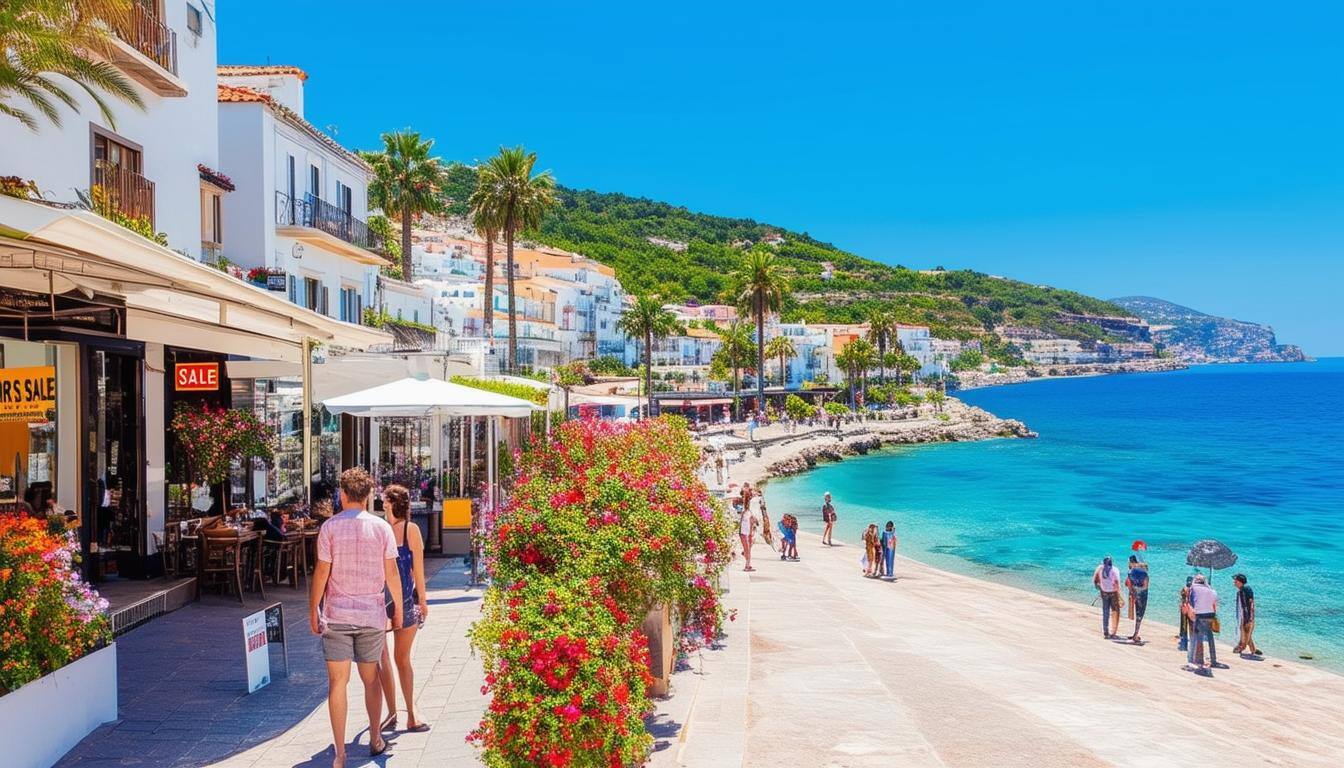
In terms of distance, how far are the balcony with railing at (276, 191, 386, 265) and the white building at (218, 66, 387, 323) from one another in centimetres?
3

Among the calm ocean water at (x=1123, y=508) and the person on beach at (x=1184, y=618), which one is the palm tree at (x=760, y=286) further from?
the person on beach at (x=1184, y=618)

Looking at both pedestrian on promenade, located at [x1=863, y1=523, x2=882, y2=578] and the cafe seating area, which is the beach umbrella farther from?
the cafe seating area

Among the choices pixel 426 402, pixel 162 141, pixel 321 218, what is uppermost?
pixel 321 218

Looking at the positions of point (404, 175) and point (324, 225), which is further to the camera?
point (404, 175)

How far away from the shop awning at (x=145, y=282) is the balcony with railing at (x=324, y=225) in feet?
39.7

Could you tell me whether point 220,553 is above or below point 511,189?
below

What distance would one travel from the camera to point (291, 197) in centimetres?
2462

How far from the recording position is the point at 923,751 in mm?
7965

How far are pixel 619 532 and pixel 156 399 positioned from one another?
10.2 m

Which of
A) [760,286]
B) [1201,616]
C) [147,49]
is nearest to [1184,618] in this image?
[1201,616]

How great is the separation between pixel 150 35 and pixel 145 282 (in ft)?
33.0

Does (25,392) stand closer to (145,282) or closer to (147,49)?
(145,282)

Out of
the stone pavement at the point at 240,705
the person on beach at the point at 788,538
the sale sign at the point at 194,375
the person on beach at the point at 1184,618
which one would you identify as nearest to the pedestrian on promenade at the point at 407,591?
the stone pavement at the point at 240,705

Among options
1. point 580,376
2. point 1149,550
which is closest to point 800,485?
point 1149,550
